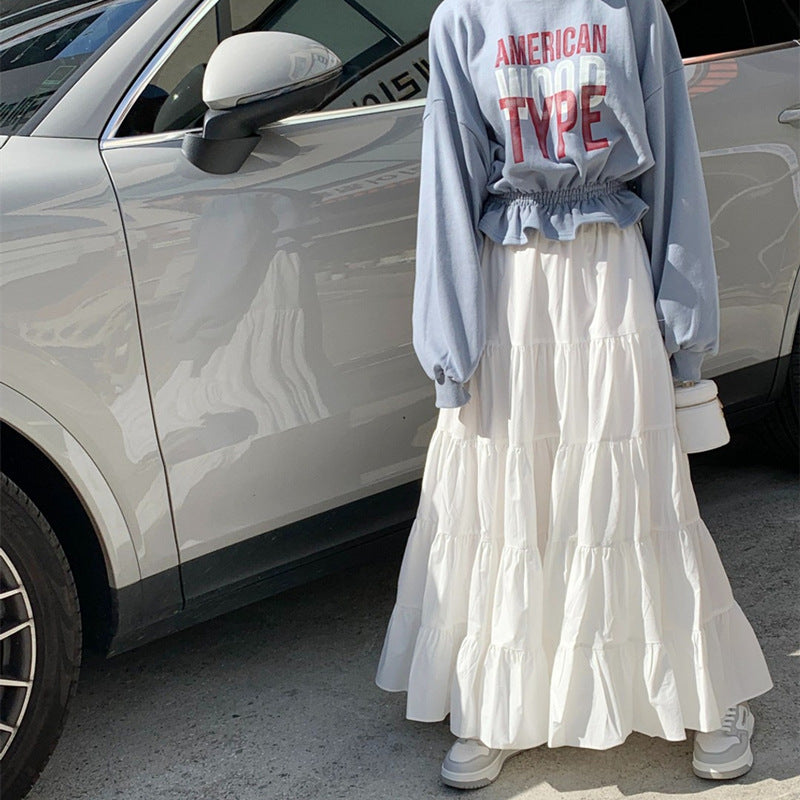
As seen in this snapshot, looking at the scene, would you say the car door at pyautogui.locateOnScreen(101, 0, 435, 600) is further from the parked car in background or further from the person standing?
the person standing

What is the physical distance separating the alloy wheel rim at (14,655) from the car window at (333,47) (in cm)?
91

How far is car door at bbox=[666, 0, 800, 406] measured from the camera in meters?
3.12

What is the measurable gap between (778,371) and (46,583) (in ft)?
7.15

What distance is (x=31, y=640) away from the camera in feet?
7.45

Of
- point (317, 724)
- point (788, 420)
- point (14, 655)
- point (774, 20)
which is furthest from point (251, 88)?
point (788, 420)

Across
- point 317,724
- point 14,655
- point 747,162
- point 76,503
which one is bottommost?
point 317,724

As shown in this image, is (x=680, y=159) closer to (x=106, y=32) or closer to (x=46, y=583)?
(x=106, y=32)

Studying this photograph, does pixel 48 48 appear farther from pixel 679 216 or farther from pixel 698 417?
pixel 698 417

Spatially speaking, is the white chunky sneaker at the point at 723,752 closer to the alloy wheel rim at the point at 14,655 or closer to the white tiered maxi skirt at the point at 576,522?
the white tiered maxi skirt at the point at 576,522

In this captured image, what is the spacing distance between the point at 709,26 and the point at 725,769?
74.8 inches

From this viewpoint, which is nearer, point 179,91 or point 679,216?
point 679,216

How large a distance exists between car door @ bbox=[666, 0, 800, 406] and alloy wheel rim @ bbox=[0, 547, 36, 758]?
186 centimetres

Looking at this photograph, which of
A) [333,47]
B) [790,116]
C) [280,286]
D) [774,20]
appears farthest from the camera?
[774,20]

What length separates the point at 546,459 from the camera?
2.38 m
